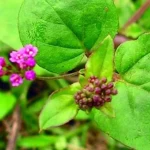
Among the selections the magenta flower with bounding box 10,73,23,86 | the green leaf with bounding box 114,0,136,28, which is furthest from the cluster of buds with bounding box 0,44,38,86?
the green leaf with bounding box 114,0,136,28

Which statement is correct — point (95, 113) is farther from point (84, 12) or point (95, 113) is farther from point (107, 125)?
point (84, 12)

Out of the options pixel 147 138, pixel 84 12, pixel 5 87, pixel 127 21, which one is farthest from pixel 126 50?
pixel 5 87

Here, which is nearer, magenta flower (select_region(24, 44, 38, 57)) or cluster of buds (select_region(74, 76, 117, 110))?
cluster of buds (select_region(74, 76, 117, 110))

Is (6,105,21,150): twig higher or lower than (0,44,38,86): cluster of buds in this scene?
lower

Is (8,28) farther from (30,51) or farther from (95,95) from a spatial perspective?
(95,95)

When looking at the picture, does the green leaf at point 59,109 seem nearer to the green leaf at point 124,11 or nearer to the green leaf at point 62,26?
the green leaf at point 62,26

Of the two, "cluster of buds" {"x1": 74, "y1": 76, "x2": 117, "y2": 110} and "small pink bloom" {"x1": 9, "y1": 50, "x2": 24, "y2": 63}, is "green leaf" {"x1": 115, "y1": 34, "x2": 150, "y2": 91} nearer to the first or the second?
"cluster of buds" {"x1": 74, "y1": 76, "x2": 117, "y2": 110}
